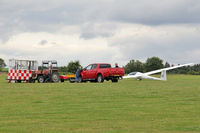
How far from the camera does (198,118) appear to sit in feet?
31.5

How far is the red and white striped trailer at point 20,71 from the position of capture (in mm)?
35250

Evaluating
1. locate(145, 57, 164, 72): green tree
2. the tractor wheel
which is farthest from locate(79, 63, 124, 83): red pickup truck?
locate(145, 57, 164, 72): green tree

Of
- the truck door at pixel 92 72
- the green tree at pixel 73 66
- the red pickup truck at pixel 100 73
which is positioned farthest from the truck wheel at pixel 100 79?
the green tree at pixel 73 66

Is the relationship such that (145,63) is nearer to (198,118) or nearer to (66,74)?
(66,74)

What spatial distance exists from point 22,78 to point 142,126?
92.6 feet

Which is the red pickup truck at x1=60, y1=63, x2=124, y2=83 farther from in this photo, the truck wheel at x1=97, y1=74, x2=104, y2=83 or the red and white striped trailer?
the red and white striped trailer

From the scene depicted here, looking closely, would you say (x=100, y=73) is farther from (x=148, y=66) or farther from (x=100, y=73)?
(x=148, y=66)

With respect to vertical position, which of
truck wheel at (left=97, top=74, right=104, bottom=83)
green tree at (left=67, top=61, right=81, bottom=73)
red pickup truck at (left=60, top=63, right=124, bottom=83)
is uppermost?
green tree at (left=67, top=61, right=81, bottom=73)

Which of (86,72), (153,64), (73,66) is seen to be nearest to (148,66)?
(153,64)

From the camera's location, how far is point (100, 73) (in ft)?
118

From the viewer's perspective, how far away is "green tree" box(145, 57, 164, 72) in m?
157

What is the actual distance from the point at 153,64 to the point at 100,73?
127097mm

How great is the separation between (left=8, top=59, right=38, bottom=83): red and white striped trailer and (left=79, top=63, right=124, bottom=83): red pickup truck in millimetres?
5042

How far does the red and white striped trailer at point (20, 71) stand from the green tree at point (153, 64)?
121 m
